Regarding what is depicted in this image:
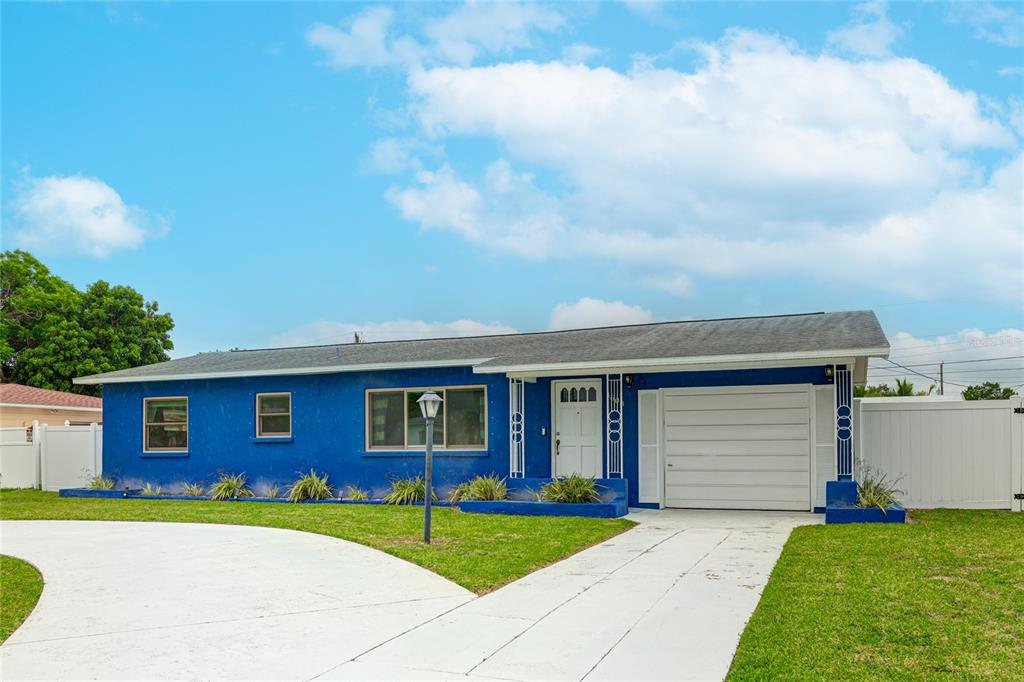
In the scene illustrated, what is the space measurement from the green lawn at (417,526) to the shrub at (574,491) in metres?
0.77

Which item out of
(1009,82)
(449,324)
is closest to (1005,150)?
(1009,82)

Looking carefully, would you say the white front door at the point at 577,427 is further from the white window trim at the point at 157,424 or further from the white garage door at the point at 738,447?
the white window trim at the point at 157,424

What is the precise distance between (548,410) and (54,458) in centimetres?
1379

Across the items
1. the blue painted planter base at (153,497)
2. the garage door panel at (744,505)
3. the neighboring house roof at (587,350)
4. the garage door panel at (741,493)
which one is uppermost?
the neighboring house roof at (587,350)

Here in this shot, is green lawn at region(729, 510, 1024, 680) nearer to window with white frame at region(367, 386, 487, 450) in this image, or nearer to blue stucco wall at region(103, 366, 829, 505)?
blue stucco wall at region(103, 366, 829, 505)

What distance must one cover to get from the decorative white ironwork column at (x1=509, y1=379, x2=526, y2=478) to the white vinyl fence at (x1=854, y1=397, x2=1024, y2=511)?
5599 millimetres

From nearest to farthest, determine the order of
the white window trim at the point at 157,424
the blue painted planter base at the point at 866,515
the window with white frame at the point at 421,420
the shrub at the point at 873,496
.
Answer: the blue painted planter base at the point at 866,515 → the shrub at the point at 873,496 → the window with white frame at the point at 421,420 → the white window trim at the point at 157,424

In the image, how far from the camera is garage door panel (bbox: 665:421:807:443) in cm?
1447

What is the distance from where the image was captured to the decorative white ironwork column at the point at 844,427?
534 inches

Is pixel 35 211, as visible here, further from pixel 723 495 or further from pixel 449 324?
pixel 723 495

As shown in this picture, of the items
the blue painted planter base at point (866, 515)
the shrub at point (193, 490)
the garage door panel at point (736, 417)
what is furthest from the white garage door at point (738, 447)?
the shrub at point (193, 490)

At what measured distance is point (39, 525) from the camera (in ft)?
45.0

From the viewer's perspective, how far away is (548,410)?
16.0 meters

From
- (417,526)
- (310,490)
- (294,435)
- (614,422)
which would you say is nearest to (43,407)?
(294,435)
